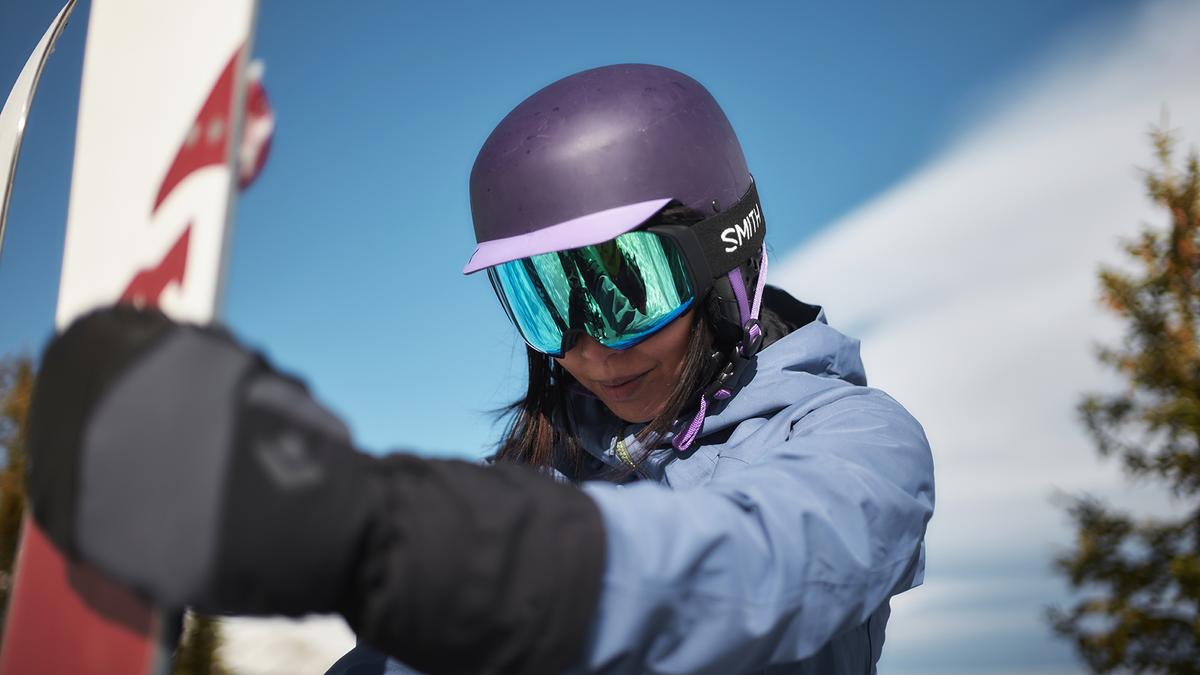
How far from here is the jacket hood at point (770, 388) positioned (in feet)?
6.93

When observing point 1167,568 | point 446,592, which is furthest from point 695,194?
point 1167,568

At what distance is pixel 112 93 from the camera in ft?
4.34

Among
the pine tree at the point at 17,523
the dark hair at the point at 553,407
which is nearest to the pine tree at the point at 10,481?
the pine tree at the point at 17,523

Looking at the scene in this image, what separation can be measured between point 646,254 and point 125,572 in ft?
4.93

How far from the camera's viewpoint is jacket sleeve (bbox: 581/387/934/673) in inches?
41.9

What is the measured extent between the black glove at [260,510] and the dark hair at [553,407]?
1338mm

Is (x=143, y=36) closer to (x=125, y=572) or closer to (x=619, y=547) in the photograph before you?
(x=125, y=572)

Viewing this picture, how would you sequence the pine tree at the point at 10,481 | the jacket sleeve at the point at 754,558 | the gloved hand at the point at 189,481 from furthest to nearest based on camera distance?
1. the pine tree at the point at 10,481
2. the jacket sleeve at the point at 754,558
3. the gloved hand at the point at 189,481

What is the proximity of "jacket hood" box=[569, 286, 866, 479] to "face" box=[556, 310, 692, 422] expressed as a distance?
8 centimetres

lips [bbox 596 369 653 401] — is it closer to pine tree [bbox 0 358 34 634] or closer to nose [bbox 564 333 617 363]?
nose [bbox 564 333 617 363]

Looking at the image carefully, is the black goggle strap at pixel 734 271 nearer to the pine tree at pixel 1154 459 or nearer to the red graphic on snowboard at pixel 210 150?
the red graphic on snowboard at pixel 210 150

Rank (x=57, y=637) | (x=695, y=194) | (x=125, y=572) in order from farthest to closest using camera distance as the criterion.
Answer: (x=695, y=194) → (x=57, y=637) → (x=125, y=572)

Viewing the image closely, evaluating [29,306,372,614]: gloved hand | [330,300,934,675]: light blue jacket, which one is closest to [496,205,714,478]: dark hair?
[330,300,934,675]: light blue jacket

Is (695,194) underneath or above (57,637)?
above
